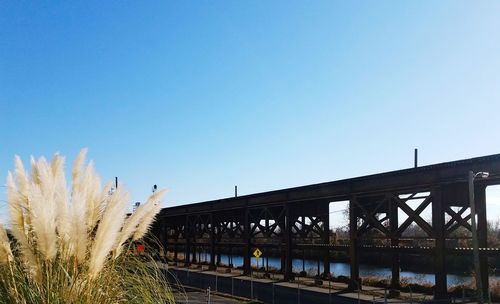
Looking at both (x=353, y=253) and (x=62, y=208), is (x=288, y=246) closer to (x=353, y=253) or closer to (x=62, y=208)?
(x=353, y=253)

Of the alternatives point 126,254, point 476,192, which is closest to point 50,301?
point 126,254

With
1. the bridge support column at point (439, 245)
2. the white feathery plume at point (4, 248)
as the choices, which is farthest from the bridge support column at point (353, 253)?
the white feathery plume at point (4, 248)

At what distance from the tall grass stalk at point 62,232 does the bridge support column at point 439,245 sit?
964 inches

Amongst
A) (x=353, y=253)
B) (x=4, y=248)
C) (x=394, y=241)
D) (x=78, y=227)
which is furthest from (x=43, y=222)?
(x=353, y=253)

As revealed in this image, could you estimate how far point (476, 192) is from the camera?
27.2 meters

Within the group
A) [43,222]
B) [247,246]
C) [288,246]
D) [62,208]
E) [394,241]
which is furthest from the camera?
[247,246]

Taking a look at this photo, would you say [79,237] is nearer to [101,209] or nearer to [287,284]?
[101,209]

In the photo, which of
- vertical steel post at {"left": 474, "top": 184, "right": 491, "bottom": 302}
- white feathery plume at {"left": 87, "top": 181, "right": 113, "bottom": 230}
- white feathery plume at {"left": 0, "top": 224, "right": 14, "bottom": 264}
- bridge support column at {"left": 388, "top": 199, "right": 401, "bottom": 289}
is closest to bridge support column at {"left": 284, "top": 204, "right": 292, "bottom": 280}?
bridge support column at {"left": 388, "top": 199, "right": 401, "bottom": 289}

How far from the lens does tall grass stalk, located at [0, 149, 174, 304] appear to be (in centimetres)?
340

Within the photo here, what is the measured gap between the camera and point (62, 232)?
3.57 meters

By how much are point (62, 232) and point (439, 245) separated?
25.3m

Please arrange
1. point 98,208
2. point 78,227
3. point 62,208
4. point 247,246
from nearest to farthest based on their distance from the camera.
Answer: point 78,227
point 62,208
point 98,208
point 247,246

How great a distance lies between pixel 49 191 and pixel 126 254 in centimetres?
145

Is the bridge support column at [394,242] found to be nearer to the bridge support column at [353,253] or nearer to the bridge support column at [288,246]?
the bridge support column at [353,253]
